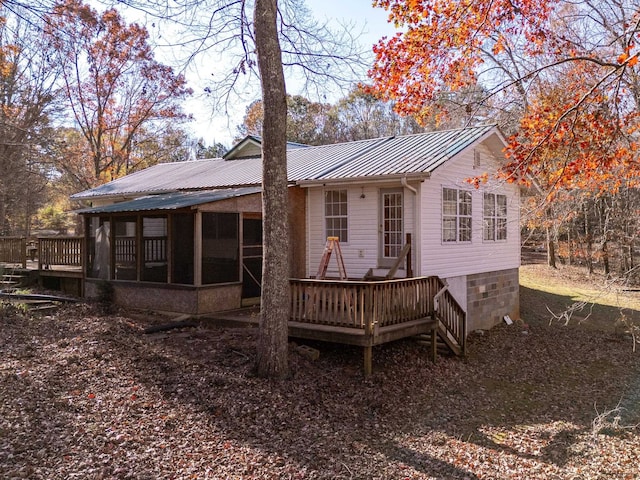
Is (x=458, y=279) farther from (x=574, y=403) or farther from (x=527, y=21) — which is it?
(x=527, y=21)

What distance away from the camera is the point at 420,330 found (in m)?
10.2

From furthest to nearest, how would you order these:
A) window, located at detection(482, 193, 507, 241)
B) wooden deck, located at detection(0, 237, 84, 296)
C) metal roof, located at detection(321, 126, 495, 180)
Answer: wooden deck, located at detection(0, 237, 84, 296)
window, located at detection(482, 193, 507, 241)
metal roof, located at detection(321, 126, 495, 180)

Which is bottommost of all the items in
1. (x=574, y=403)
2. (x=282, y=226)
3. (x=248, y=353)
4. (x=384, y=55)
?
(x=574, y=403)

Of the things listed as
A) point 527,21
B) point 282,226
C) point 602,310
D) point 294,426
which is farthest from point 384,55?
point 602,310

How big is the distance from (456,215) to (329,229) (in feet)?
10.4

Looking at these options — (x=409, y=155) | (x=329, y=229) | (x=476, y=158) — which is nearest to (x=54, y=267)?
(x=329, y=229)

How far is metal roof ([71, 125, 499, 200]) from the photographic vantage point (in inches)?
486

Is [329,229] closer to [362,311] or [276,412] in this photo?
[362,311]

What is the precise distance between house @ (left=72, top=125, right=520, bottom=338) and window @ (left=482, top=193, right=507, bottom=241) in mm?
57

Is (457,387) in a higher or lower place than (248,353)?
lower

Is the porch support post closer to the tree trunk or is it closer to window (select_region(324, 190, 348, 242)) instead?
window (select_region(324, 190, 348, 242))

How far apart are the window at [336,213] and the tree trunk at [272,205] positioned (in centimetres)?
549

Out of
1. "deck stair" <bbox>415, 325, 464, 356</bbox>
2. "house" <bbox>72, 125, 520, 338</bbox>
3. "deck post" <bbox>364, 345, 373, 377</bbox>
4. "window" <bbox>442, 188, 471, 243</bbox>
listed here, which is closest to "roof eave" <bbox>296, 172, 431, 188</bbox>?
"house" <bbox>72, 125, 520, 338</bbox>

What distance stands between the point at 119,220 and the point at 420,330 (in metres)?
8.08
